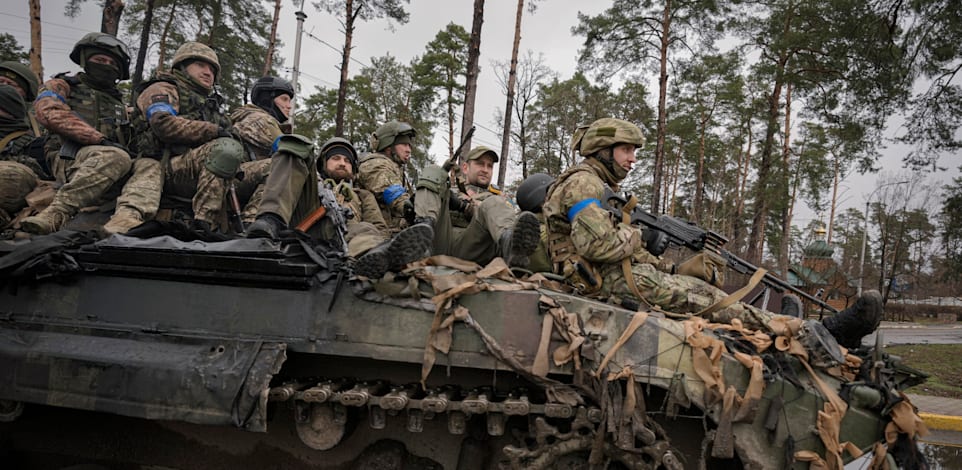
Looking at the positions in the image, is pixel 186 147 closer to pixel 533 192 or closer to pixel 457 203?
pixel 457 203

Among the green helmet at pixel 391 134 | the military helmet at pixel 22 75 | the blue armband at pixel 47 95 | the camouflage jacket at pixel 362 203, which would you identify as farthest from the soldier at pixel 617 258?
the military helmet at pixel 22 75

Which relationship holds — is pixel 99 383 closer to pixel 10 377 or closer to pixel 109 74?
pixel 10 377

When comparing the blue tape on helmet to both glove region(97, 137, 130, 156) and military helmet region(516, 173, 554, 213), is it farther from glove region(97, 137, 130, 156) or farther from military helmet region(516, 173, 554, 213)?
glove region(97, 137, 130, 156)

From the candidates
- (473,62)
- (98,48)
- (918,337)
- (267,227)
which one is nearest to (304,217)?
(267,227)

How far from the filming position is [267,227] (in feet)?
11.0

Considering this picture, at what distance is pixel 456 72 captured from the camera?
2617cm

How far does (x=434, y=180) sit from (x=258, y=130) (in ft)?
7.78

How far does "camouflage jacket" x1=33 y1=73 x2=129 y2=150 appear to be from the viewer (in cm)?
471

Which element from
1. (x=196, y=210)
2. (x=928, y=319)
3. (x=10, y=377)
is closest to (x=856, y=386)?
(x=10, y=377)

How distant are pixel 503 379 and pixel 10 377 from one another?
254 centimetres

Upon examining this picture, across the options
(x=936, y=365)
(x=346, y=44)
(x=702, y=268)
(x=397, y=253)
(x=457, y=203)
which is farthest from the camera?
(x=346, y=44)

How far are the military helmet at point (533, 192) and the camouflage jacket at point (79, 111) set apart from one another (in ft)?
12.0

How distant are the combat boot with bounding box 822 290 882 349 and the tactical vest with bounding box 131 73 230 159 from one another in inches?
204

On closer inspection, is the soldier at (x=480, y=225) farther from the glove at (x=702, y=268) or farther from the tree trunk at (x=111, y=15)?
the tree trunk at (x=111, y=15)
